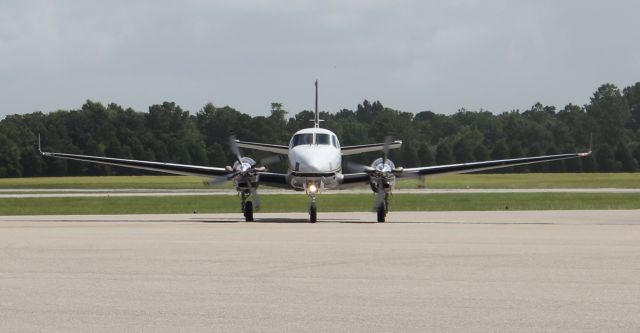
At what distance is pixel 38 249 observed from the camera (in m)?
21.3

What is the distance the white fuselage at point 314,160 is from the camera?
3462 cm

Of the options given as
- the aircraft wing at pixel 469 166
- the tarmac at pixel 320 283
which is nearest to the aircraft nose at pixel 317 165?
the aircraft wing at pixel 469 166

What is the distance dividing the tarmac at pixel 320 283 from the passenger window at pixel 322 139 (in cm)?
1008

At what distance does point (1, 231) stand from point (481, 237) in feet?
39.7

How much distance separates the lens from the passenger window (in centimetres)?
3597

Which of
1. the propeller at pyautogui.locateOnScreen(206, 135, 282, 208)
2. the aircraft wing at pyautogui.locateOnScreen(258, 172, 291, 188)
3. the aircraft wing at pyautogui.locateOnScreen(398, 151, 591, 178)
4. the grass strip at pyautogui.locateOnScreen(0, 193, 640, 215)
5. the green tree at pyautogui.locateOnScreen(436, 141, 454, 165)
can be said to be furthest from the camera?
the green tree at pyautogui.locateOnScreen(436, 141, 454, 165)

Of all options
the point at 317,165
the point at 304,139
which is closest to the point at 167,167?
the point at 304,139

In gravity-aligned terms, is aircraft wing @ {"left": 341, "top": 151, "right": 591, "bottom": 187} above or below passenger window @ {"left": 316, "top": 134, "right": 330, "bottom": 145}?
below

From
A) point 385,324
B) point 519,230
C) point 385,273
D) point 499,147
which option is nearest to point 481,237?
point 519,230

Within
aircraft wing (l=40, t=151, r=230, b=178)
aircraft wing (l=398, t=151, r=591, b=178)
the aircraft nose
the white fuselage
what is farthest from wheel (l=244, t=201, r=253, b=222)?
aircraft wing (l=398, t=151, r=591, b=178)

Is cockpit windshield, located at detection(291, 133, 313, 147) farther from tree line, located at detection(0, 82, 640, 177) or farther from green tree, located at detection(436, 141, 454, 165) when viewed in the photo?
green tree, located at detection(436, 141, 454, 165)

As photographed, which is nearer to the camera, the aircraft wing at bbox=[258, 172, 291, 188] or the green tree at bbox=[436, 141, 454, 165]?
the aircraft wing at bbox=[258, 172, 291, 188]

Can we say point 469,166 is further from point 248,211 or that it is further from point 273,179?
point 248,211

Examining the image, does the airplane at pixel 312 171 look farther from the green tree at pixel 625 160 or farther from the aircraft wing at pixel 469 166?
the green tree at pixel 625 160
